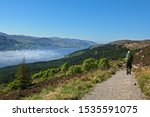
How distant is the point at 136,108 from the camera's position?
A: 1248 cm

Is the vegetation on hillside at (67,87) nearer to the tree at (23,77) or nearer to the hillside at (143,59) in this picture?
the tree at (23,77)

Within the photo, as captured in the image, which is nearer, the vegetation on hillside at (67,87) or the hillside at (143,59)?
the vegetation on hillside at (67,87)

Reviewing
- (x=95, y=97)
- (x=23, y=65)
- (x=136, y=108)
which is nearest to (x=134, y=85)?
(x=95, y=97)

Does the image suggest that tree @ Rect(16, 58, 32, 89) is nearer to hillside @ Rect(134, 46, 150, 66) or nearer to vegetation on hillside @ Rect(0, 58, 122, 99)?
hillside @ Rect(134, 46, 150, 66)

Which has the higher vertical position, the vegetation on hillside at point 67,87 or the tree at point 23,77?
the vegetation on hillside at point 67,87

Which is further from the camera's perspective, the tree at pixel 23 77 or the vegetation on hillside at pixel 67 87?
the tree at pixel 23 77

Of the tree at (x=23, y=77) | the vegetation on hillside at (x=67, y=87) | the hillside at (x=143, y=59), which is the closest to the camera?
the vegetation on hillside at (x=67, y=87)

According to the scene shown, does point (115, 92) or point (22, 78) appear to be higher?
point (115, 92)

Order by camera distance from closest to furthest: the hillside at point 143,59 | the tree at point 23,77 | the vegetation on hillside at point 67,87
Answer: the vegetation on hillside at point 67,87 → the tree at point 23,77 → the hillside at point 143,59

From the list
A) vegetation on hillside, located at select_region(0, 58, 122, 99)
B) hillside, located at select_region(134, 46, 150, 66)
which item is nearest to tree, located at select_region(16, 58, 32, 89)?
hillside, located at select_region(134, 46, 150, 66)

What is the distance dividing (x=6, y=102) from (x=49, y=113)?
2.17 m

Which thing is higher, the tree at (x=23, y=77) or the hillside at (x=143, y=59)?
the hillside at (x=143, y=59)

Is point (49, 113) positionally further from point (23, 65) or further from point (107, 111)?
point (23, 65)

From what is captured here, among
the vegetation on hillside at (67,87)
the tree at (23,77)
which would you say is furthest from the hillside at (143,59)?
the vegetation on hillside at (67,87)
